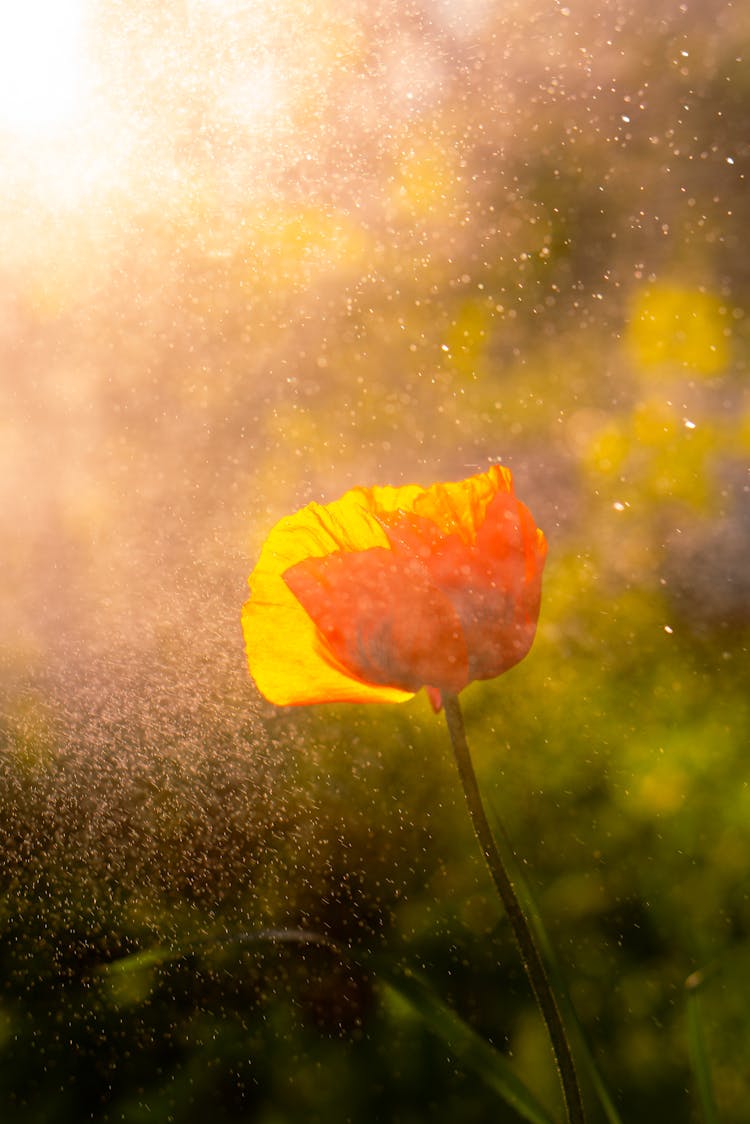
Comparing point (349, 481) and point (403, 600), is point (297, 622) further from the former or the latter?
point (349, 481)

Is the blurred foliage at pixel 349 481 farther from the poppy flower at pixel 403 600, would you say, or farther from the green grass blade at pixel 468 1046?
the poppy flower at pixel 403 600

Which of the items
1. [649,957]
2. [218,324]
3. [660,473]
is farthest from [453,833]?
[218,324]

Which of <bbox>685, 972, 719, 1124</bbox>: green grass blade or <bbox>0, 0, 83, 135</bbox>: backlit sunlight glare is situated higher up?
<bbox>0, 0, 83, 135</bbox>: backlit sunlight glare

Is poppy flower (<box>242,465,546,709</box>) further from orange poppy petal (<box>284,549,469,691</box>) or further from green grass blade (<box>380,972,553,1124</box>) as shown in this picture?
green grass blade (<box>380,972,553,1124</box>)

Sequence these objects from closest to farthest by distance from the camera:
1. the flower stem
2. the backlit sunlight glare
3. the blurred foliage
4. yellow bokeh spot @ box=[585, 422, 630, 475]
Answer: the flower stem < the blurred foliage < the backlit sunlight glare < yellow bokeh spot @ box=[585, 422, 630, 475]

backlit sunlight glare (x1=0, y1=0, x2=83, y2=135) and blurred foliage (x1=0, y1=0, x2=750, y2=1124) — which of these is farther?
backlit sunlight glare (x1=0, y1=0, x2=83, y2=135)

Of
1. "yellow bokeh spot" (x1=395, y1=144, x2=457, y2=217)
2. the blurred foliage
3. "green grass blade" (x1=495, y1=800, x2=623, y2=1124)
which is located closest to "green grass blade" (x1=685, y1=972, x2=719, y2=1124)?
"green grass blade" (x1=495, y1=800, x2=623, y2=1124)

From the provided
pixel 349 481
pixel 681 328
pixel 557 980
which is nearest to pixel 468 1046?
pixel 557 980
